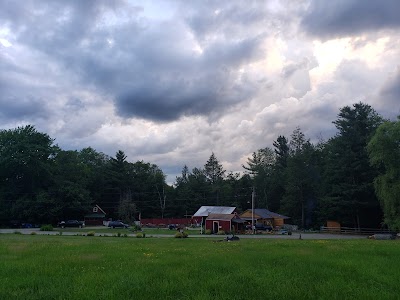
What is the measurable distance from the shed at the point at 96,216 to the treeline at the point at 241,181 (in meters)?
4.18

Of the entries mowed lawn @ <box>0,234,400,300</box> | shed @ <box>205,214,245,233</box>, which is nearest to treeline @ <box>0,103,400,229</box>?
shed @ <box>205,214,245,233</box>

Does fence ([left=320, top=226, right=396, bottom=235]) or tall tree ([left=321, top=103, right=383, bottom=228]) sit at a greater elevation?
tall tree ([left=321, top=103, right=383, bottom=228])

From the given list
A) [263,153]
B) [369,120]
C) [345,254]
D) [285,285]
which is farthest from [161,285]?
[263,153]

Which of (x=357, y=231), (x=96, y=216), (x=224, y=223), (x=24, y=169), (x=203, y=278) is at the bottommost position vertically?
(x=203, y=278)

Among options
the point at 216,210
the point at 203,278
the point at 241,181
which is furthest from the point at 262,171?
the point at 203,278

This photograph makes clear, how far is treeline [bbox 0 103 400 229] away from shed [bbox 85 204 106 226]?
13.7 ft

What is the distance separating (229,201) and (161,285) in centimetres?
10609

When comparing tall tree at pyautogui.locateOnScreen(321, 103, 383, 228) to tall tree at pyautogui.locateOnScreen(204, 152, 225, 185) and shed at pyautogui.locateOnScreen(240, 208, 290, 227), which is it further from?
tall tree at pyautogui.locateOnScreen(204, 152, 225, 185)

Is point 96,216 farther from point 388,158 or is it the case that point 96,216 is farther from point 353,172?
point 388,158

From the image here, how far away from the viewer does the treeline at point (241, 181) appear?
223 ft

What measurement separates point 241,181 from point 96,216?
42.7 m

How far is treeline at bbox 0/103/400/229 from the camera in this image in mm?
68062

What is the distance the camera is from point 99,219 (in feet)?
349

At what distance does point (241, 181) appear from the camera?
393 ft
